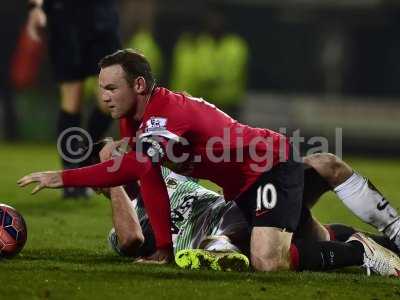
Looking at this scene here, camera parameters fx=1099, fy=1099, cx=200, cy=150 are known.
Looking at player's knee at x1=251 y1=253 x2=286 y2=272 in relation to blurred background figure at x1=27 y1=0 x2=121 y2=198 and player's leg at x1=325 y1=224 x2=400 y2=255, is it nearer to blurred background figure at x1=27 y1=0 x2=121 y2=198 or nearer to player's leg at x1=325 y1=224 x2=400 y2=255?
player's leg at x1=325 y1=224 x2=400 y2=255

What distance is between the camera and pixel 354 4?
21.4 meters

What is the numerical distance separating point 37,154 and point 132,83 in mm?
10542

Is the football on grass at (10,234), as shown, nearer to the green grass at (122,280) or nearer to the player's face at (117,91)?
the green grass at (122,280)

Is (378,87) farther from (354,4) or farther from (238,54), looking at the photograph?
(238,54)

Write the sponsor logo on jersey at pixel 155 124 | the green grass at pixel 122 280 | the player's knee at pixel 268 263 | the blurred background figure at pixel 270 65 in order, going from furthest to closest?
the blurred background figure at pixel 270 65, the player's knee at pixel 268 263, the sponsor logo on jersey at pixel 155 124, the green grass at pixel 122 280

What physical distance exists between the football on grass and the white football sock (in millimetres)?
1869

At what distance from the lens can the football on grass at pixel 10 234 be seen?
6316 millimetres

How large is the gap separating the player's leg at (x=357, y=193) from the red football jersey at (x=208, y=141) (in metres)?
0.24

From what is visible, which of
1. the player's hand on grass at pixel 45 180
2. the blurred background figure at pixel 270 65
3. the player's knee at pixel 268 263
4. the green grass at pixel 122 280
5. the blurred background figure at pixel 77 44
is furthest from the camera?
the blurred background figure at pixel 270 65

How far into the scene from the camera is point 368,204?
6.54 meters

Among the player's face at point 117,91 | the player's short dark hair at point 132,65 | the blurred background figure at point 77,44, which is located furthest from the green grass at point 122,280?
the blurred background figure at point 77,44

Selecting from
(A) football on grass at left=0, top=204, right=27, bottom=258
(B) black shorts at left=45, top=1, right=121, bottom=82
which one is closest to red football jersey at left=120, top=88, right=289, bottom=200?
(A) football on grass at left=0, top=204, right=27, bottom=258

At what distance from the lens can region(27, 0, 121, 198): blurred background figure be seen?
34.1 ft

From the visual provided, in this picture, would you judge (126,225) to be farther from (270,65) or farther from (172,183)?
(270,65)
